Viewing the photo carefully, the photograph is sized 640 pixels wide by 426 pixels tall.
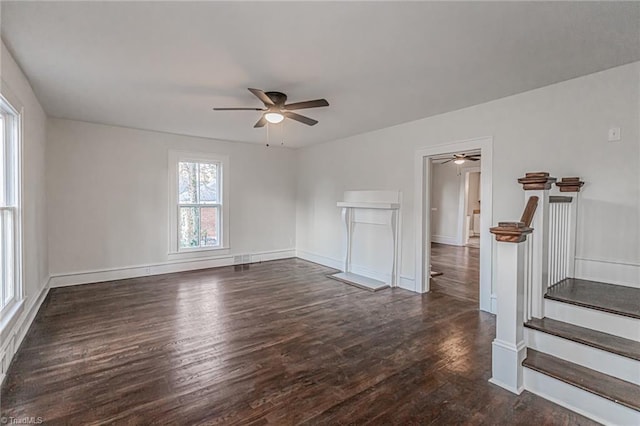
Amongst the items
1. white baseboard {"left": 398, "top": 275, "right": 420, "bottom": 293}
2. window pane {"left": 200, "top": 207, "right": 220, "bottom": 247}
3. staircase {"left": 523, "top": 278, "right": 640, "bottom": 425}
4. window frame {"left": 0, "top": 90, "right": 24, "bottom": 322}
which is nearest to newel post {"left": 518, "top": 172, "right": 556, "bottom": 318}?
staircase {"left": 523, "top": 278, "right": 640, "bottom": 425}

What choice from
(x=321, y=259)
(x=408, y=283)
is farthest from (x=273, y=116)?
(x=321, y=259)

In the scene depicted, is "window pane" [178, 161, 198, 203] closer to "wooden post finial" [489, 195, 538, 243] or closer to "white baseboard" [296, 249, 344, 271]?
"white baseboard" [296, 249, 344, 271]

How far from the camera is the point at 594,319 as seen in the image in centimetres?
236

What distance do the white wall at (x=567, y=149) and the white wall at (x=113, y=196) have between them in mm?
3451

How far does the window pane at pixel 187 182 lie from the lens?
600cm

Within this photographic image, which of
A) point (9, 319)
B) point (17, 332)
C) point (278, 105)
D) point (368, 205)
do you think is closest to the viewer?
point (9, 319)

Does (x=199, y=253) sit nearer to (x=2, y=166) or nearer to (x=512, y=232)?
(x=2, y=166)

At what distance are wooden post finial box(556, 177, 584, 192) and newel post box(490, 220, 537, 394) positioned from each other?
112cm

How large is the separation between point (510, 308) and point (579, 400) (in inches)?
25.4

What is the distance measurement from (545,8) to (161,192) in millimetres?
5775

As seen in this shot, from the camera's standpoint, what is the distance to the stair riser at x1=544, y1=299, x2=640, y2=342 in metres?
2.21

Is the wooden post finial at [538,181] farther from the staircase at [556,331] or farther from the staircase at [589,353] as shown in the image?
the staircase at [589,353]

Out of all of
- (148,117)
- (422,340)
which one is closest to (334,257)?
(422,340)

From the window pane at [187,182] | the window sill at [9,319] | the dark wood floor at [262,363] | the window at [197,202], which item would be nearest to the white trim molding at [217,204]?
the window at [197,202]
